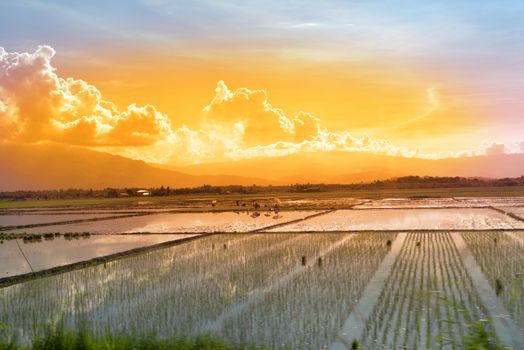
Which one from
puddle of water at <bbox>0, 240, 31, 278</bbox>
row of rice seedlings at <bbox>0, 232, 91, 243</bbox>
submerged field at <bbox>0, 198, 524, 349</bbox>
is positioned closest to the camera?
submerged field at <bbox>0, 198, 524, 349</bbox>

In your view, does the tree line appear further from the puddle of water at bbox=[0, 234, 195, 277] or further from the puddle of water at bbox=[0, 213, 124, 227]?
the puddle of water at bbox=[0, 234, 195, 277]

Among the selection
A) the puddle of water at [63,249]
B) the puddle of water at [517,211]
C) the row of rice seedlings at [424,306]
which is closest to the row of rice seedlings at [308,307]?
the row of rice seedlings at [424,306]

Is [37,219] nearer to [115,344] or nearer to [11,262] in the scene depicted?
[11,262]

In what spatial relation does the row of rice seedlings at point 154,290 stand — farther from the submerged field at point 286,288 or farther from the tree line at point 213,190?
the tree line at point 213,190

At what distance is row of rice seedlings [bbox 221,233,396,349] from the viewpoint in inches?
288

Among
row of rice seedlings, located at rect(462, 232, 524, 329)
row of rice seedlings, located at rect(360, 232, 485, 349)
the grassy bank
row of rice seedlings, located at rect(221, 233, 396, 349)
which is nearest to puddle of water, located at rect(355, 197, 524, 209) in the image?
row of rice seedlings, located at rect(462, 232, 524, 329)

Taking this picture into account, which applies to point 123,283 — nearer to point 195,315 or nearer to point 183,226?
point 195,315

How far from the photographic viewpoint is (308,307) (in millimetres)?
8812

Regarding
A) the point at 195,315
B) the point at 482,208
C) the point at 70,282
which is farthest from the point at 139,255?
the point at 482,208

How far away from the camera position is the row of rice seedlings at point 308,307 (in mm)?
7309

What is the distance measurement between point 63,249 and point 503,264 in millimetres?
12681

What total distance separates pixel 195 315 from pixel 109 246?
10144 millimetres

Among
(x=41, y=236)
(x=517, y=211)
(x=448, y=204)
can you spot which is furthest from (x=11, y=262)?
(x=448, y=204)

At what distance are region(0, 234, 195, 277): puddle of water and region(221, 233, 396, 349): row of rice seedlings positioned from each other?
666 cm
